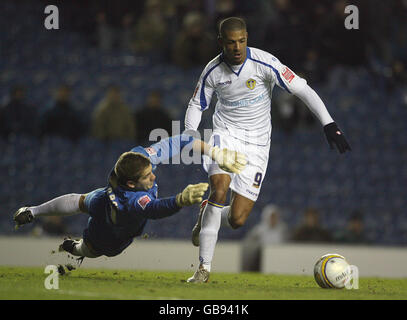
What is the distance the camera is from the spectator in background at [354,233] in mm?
11453

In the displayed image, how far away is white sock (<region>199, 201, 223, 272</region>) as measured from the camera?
7305 millimetres

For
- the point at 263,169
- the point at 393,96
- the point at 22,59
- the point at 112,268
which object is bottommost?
the point at 112,268

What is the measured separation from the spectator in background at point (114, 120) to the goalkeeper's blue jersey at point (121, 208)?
5304mm

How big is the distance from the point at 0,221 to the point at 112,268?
9.77 ft

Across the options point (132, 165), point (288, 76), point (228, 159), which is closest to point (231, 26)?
point (288, 76)

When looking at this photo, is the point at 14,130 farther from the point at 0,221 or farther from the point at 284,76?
the point at 284,76

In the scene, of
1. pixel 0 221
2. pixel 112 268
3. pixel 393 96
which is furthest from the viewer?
pixel 393 96

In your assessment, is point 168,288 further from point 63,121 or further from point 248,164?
point 63,121

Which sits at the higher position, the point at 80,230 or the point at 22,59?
the point at 22,59

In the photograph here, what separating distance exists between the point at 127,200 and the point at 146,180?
24 cm

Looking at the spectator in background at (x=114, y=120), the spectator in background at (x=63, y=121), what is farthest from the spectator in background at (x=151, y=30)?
the spectator in background at (x=63, y=121)

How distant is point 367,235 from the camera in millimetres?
12484
